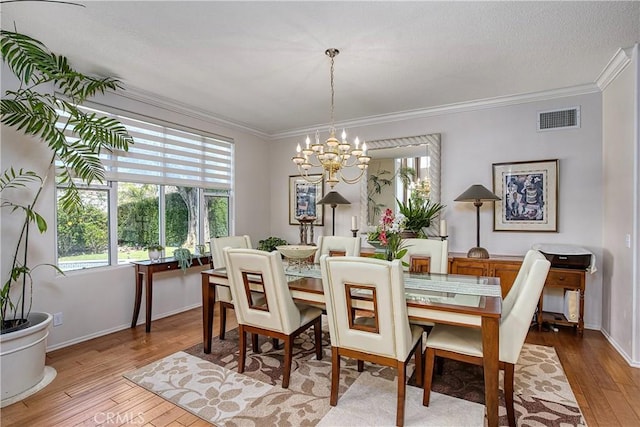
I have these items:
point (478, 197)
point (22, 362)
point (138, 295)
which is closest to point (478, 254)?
point (478, 197)

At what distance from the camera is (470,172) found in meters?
4.08

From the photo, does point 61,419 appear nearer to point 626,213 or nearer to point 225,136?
point 225,136

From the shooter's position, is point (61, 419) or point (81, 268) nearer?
point (61, 419)

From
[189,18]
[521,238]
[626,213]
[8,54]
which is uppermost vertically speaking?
[189,18]

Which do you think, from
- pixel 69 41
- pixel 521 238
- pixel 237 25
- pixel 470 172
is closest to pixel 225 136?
pixel 69 41

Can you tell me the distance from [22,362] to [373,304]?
250cm

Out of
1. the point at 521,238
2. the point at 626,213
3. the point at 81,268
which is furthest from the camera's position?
the point at 521,238

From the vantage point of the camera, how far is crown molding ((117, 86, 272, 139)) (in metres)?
3.55

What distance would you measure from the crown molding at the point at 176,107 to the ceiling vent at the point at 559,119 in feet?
13.1

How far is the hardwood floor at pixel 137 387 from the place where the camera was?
6.59 ft

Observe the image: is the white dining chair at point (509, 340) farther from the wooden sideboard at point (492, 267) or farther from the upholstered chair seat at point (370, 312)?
the wooden sideboard at point (492, 267)

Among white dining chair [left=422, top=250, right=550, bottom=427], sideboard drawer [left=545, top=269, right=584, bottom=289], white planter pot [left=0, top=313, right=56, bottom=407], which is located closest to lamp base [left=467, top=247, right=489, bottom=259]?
sideboard drawer [left=545, top=269, right=584, bottom=289]

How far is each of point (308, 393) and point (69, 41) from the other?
3.27m

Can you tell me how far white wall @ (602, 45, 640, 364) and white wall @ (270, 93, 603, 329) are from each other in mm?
127
